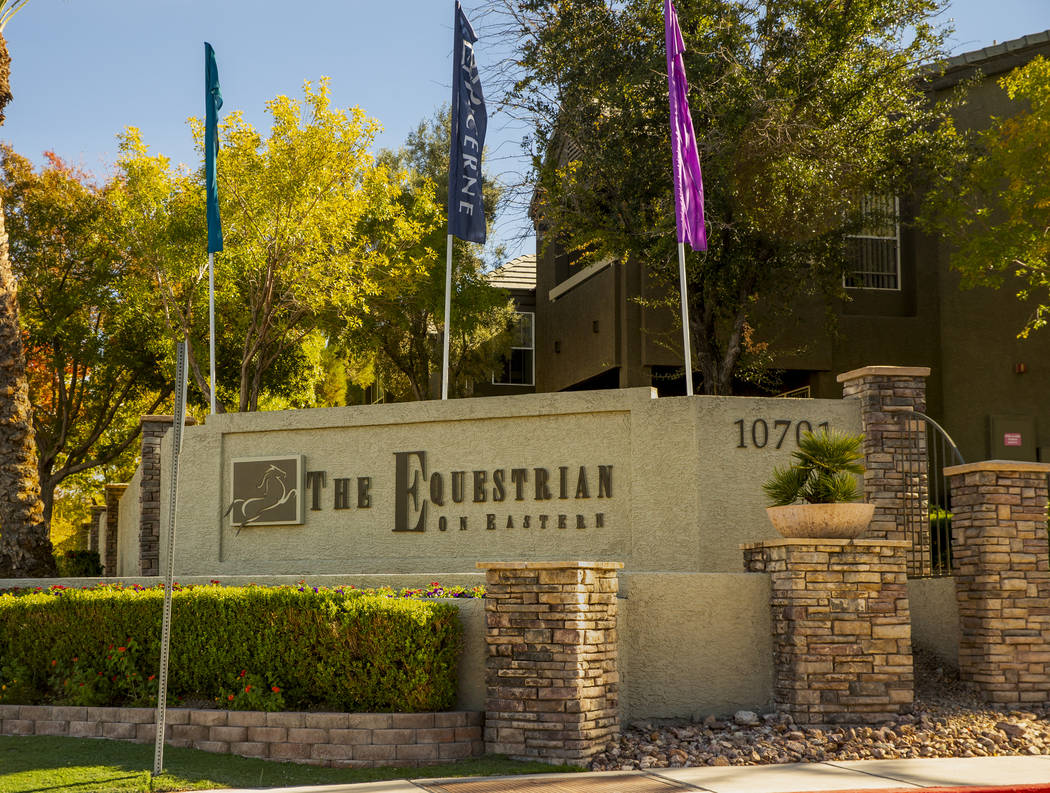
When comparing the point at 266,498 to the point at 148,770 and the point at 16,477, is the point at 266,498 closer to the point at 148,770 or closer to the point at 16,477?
the point at 16,477

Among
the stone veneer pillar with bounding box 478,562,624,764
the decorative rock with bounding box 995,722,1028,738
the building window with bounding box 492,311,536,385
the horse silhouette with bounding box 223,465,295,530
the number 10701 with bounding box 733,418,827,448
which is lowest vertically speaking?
the decorative rock with bounding box 995,722,1028,738

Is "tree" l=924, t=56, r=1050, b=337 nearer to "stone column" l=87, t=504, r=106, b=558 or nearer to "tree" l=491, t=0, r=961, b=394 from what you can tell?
"tree" l=491, t=0, r=961, b=394

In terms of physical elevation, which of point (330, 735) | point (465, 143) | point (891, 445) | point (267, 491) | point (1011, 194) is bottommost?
point (330, 735)

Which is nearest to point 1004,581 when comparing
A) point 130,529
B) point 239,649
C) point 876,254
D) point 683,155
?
point 683,155

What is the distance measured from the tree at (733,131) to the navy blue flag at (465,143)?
3311mm

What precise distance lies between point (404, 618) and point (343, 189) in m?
14.7

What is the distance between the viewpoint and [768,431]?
1272 cm

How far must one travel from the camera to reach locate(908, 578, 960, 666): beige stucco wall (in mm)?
11969

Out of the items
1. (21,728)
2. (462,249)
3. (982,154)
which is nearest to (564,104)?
(982,154)

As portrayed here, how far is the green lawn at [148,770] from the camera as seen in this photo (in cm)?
833

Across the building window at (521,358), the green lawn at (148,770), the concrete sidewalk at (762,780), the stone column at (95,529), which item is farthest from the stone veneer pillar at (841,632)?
the stone column at (95,529)

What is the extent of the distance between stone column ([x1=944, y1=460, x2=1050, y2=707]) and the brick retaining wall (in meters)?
5.30

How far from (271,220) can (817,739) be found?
15.5m

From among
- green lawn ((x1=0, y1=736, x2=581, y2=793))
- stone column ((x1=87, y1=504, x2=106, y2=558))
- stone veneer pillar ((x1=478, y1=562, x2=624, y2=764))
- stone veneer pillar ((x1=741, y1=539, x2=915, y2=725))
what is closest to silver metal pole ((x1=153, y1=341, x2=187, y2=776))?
green lawn ((x1=0, y1=736, x2=581, y2=793))
